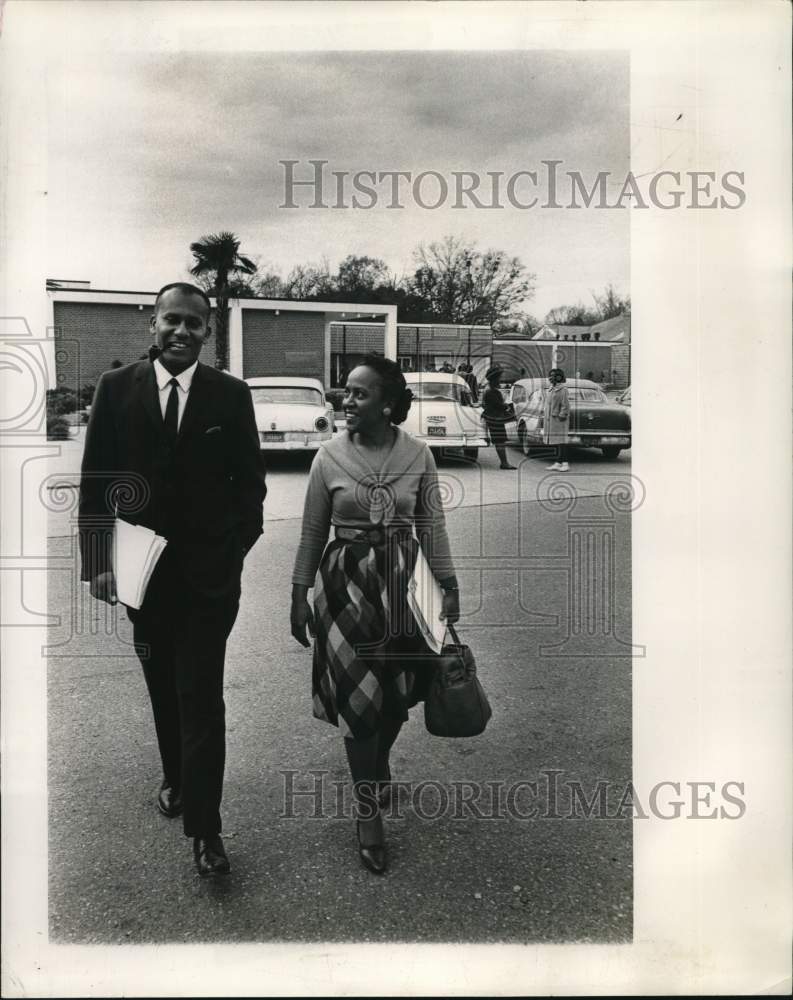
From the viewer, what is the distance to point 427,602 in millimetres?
2559

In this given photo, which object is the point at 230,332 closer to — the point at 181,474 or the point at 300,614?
the point at 181,474

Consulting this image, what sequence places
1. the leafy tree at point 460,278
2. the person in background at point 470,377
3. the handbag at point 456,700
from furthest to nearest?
the person in background at point 470,377 → the leafy tree at point 460,278 → the handbag at point 456,700

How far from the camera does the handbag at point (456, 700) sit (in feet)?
8.05

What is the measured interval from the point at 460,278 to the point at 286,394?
715 mm

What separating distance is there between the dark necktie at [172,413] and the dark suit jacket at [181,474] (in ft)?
0.08

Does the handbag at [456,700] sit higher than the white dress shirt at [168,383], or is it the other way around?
the white dress shirt at [168,383]

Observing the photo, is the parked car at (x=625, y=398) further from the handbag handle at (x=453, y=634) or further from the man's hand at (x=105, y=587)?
the man's hand at (x=105, y=587)

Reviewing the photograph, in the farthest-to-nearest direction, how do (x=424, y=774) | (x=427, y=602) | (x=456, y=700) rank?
(x=424, y=774) < (x=427, y=602) < (x=456, y=700)

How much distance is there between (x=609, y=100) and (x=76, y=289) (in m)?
1.89

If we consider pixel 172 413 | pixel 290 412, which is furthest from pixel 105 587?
pixel 290 412

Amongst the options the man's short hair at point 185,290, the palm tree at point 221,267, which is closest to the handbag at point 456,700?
the palm tree at point 221,267

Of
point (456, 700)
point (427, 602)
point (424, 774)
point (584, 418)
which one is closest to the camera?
point (456, 700)

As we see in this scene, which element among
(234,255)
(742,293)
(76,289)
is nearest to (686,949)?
(742,293)

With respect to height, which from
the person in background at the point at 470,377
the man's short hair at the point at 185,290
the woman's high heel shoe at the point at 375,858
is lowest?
the woman's high heel shoe at the point at 375,858
